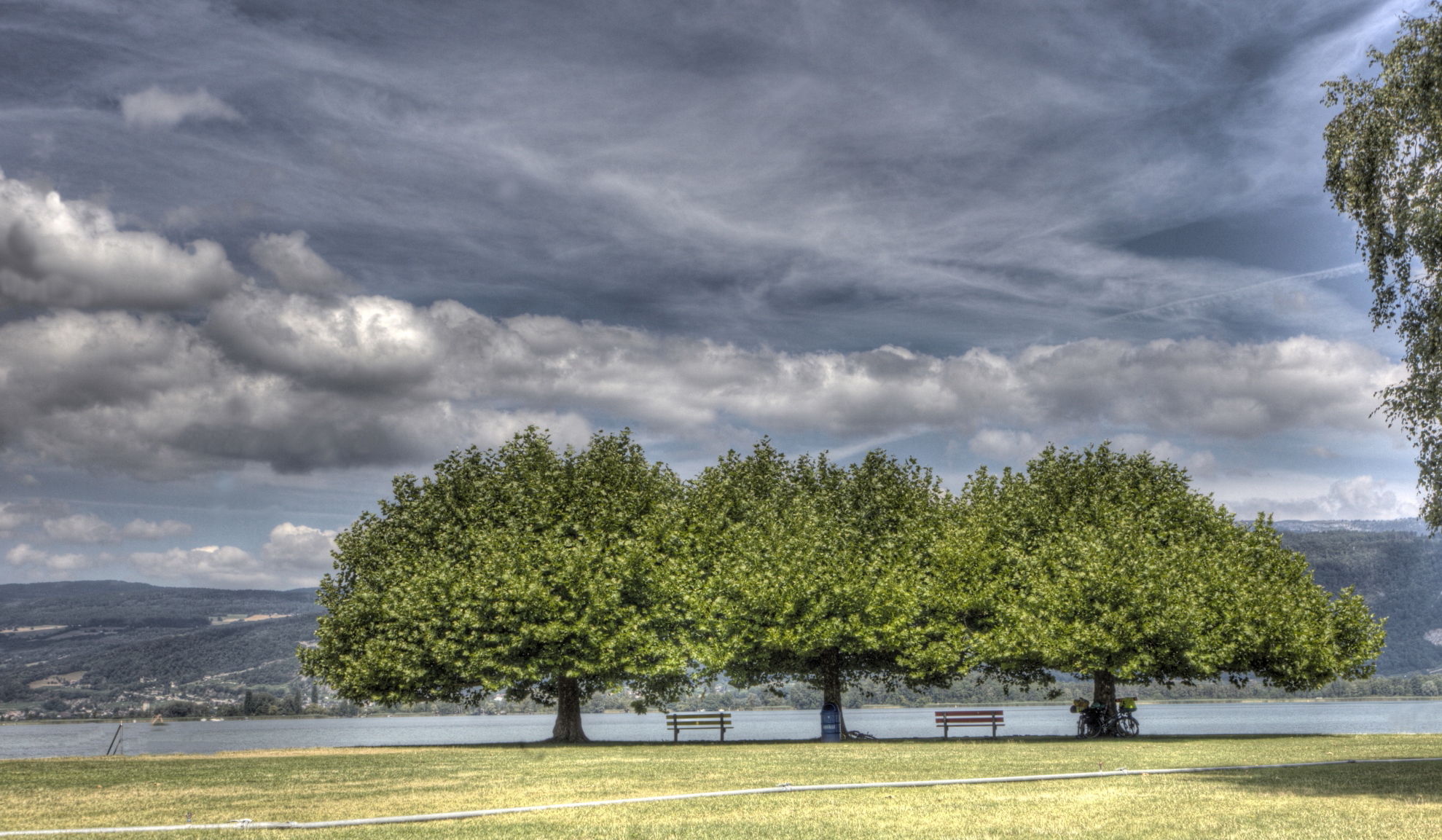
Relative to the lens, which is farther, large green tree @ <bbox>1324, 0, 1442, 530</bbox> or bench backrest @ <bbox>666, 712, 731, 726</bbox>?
bench backrest @ <bbox>666, 712, 731, 726</bbox>

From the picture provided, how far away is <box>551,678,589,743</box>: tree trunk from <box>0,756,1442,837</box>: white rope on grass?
2645 centimetres

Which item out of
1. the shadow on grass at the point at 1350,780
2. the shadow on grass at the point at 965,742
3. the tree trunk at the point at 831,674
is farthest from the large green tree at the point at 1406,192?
the tree trunk at the point at 831,674

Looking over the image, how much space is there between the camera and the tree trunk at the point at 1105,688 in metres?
46.0

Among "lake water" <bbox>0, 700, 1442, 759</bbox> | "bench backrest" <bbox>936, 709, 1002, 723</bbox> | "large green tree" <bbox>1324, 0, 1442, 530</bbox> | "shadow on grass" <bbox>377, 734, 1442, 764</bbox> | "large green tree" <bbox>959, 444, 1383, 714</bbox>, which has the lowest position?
"lake water" <bbox>0, 700, 1442, 759</bbox>

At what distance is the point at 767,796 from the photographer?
786 inches

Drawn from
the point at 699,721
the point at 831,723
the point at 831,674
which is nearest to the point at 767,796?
the point at 831,723

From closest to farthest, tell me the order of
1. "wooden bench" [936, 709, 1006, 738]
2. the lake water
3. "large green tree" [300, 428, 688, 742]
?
"large green tree" [300, 428, 688, 742] < "wooden bench" [936, 709, 1006, 738] < the lake water

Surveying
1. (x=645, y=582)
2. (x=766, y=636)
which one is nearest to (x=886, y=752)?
(x=766, y=636)

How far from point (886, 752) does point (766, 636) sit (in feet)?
36.1

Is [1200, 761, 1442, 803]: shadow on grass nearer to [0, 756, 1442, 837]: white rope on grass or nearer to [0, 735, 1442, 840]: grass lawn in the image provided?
[0, 735, 1442, 840]: grass lawn

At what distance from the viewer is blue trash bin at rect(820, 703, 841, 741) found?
146 ft

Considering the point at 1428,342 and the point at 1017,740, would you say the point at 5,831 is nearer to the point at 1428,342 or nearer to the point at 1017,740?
the point at 1428,342

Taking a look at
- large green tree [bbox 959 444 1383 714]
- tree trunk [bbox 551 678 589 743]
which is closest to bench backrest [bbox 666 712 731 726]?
tree trunk [bbox 551 678 589 743]

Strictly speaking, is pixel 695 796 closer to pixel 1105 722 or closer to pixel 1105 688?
pixel 1105 722
